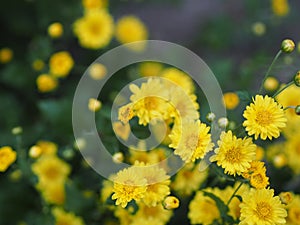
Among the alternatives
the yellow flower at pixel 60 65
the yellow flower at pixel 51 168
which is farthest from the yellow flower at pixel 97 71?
the yellow flower at pixel 51 168

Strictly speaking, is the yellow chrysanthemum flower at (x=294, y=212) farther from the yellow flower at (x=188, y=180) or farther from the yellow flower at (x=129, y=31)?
the yellow flower at (x=129, y=31)

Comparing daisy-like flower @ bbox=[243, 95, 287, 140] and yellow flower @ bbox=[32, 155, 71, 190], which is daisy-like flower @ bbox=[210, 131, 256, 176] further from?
yellow flower @ bbox=[32, 155, 71, 190]

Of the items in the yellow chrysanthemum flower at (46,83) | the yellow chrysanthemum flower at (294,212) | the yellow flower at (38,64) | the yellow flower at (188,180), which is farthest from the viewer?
the yellow flower at (38,64)

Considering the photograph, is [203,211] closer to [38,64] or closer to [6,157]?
[6,157]

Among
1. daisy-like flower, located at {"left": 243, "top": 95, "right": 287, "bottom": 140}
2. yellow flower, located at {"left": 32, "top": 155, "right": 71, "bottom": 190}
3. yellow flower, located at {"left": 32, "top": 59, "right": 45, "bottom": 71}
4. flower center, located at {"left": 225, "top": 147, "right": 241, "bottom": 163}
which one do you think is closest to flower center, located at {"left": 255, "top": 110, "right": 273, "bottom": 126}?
daisy-like flower, located at {"left": 243, "top": 95, "right": 287, "bottom": 140}

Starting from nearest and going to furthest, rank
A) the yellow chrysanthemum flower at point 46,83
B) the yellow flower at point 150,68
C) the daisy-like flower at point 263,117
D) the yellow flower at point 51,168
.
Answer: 1. the daisy-like flower at point 263,117
2. the yellow flower at point 51,168
3. the yellow chrysanthemum flower at point 46,83
4. the yellow flower at point 150,68

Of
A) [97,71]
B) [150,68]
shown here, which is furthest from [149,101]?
[150,68]

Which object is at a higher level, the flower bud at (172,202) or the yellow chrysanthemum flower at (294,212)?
the yellow chrysanthemum flower at (294,212)

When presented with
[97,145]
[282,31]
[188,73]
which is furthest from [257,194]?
[282,31]

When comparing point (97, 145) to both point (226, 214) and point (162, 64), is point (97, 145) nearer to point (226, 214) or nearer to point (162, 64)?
point (226, 214)
